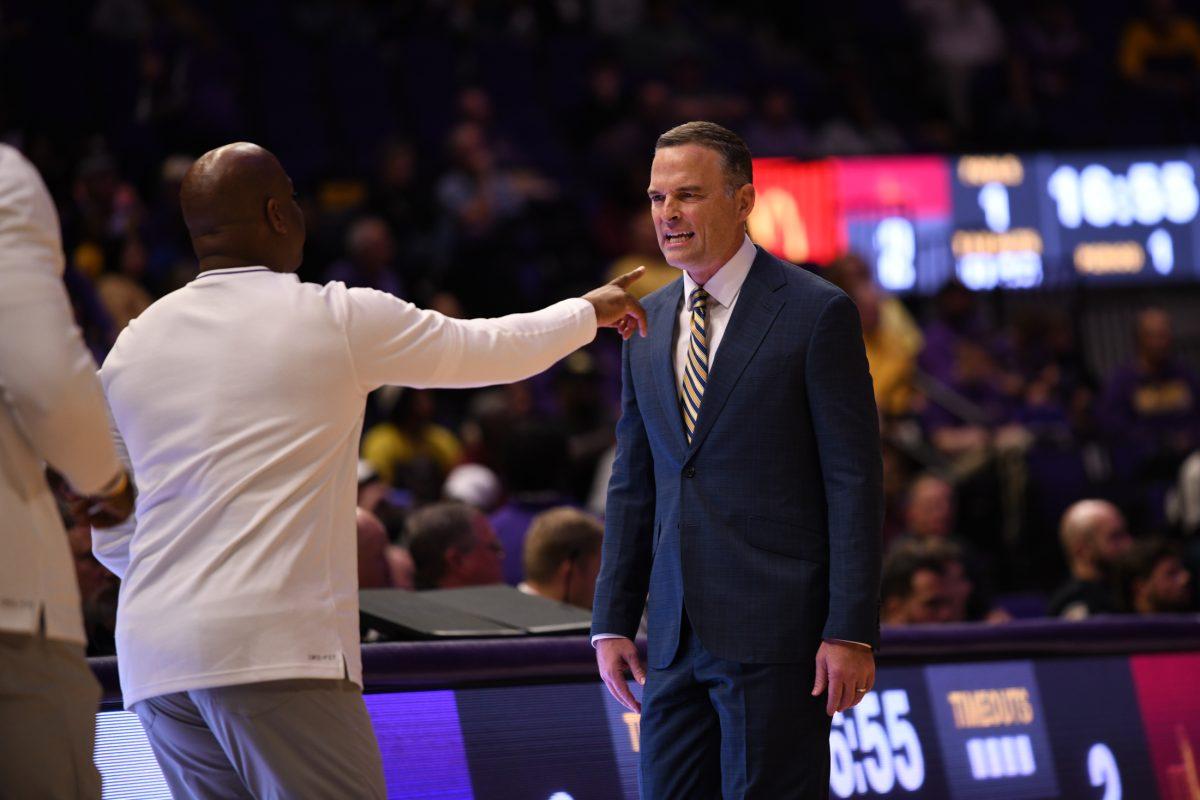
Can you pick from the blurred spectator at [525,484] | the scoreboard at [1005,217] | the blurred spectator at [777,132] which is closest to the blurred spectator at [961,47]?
the scoreboard at [1005,217]

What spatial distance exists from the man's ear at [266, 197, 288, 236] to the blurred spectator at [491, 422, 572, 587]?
3.97 meters

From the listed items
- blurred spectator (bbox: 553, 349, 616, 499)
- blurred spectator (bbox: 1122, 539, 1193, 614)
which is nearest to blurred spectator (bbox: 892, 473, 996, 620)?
blurred spectator (bbox: 1122, 539, 1193, 614)

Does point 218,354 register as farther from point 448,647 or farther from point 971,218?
point 971,218

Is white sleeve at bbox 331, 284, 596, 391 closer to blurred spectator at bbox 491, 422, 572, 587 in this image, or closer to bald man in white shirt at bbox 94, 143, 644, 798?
bald man in white shirt at bbox 94, 143, 644, 798

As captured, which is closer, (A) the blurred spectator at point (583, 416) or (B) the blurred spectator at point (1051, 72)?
(A) the blurred spectator at point (583, 416)

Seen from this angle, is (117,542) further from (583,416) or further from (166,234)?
(166,234)

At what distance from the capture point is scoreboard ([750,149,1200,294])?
13.5m

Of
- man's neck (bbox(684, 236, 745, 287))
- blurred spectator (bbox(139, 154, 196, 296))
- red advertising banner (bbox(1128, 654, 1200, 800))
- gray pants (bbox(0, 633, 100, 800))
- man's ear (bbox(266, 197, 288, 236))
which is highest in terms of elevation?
blurred spectator (bbox(139, 154, 196, 296))

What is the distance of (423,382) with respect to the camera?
3.42 metres

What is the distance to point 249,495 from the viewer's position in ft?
10.3

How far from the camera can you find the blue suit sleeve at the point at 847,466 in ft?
11.5

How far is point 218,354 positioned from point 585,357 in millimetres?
7101

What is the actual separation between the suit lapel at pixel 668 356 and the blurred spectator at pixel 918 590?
9.89 ft

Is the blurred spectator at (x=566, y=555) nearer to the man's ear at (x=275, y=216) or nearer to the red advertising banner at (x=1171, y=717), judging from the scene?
the red advertising banner at (x=1171, y=717)
